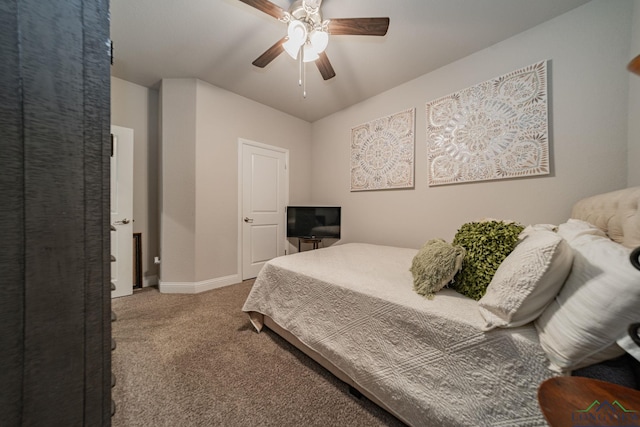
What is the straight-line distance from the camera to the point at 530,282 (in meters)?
0.78

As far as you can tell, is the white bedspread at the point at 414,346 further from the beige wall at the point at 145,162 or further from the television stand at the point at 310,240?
the beige wall at the point at 145,162

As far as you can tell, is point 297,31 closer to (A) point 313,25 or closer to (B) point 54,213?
(A) point 313,25

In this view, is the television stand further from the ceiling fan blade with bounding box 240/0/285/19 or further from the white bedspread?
the ceiling fan blade with bounding box 240/0/285/19

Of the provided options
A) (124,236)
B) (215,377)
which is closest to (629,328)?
(215,377)

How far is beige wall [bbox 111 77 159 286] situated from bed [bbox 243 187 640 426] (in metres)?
2.32

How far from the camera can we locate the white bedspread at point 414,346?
785 millimetres

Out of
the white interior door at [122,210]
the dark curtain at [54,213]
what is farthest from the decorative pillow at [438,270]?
the white interior door at [122,210]

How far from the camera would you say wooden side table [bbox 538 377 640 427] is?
0.49m

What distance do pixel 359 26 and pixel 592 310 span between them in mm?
2017

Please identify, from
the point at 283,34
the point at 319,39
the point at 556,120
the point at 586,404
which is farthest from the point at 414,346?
the point at 283,34

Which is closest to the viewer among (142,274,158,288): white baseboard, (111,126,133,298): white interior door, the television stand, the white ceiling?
the white ceiling

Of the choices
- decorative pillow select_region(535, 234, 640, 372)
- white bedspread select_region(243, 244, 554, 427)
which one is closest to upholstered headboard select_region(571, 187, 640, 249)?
decorative pillow select_region(535, 234, 640, 372)

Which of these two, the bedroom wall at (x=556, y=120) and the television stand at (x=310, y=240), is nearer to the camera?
the bedroom wall at (x=556, y=120)

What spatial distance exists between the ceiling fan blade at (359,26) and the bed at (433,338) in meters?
1.73
